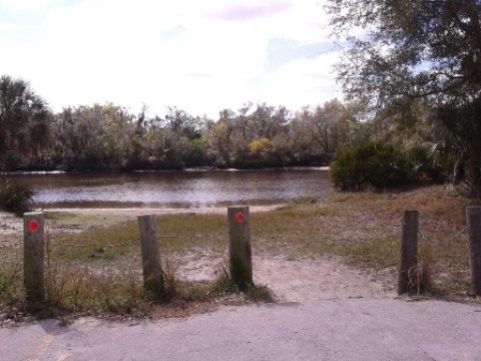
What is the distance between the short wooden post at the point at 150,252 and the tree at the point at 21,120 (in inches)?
831

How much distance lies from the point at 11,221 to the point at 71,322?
15.0 meters

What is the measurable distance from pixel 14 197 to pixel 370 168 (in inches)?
628

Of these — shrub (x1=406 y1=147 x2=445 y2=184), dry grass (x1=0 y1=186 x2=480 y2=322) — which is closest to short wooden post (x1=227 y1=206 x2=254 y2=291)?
dry grass (x1=0 y1=186 x2=480 y2=322)

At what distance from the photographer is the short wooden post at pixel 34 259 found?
21.0ft

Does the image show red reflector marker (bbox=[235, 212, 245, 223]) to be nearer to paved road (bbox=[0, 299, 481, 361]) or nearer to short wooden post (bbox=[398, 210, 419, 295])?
paved road (bbox=[0, 299, 481, 361])

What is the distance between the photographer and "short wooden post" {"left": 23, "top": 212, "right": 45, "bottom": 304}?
6398mm

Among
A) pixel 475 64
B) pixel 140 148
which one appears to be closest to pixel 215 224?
pixel 475 64

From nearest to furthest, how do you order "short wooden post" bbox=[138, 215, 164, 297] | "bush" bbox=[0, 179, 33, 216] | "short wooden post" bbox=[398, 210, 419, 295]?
"short wooden post" bbox=[138, 215, 164, 297], "short wooden post" bbox=[398, 210, 419, 295], "bush" bbox=[0, 179, 33, 216]

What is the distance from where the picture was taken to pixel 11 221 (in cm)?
1970

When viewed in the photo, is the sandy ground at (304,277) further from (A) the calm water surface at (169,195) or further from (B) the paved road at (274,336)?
(A) the calm water surface at (169,195)

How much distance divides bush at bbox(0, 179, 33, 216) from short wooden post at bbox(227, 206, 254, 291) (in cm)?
1706

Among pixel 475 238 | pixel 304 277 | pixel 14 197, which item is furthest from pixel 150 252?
pixel 14 197

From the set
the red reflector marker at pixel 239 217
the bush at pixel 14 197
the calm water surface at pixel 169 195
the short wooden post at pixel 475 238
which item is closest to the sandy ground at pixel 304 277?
the red reflector marker at pixel 239 217

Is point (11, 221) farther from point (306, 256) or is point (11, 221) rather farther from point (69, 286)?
point (69, 286)
